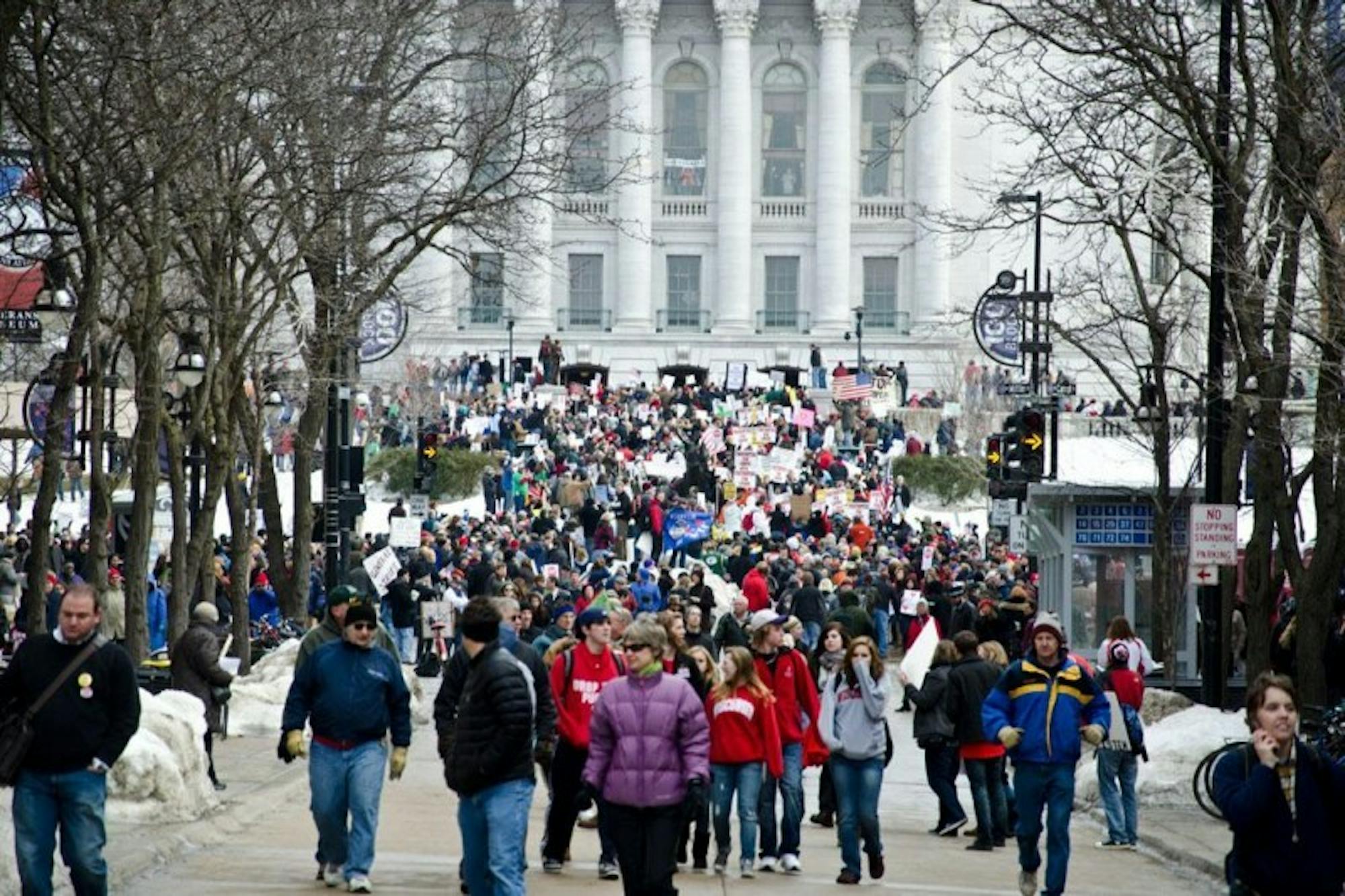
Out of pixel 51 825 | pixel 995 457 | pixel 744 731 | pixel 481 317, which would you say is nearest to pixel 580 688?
pixel 744 731

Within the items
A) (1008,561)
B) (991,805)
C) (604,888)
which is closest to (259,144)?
(991,805)

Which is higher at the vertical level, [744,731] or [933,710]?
[744,731]

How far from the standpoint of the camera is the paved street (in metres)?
14.4

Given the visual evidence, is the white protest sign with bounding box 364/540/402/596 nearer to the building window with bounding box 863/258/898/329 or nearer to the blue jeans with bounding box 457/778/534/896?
the blue jeans with bounding box 457/778/534/896

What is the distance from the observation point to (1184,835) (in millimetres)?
18234

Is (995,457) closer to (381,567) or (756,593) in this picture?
(756,593)

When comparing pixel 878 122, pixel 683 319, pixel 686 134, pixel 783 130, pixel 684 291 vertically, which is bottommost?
pixel 683 319

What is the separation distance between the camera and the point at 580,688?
49.5 ft

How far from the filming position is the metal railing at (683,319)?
96.9 m

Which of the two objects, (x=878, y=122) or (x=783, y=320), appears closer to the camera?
(x=878, y=122)

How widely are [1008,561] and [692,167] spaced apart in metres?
55.8

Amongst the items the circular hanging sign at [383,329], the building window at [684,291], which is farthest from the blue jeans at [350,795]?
the building window at [684,291]

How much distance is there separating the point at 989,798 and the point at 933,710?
3.39ft

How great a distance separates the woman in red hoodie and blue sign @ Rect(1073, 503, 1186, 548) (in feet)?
54.6
